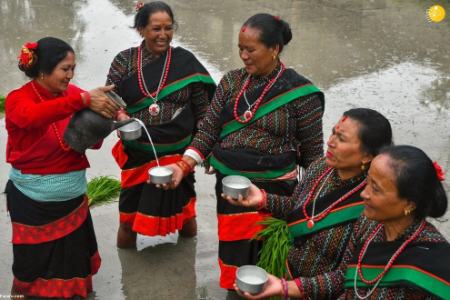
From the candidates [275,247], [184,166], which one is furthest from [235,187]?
[184,166]

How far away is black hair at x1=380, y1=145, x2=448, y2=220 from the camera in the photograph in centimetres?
201

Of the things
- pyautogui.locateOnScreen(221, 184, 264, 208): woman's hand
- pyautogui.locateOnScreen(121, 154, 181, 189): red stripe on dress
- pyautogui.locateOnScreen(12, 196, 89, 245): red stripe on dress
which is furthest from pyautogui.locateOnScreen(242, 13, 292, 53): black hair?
pyautogui.locateOnScreen(12, 196, 89, 245): red stripe on dress

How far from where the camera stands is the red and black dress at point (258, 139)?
304cm

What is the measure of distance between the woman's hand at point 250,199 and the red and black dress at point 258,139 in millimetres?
320

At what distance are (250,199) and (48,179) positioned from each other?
1131mm

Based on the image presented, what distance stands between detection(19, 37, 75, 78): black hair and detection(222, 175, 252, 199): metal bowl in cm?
107

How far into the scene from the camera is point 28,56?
2930 mm

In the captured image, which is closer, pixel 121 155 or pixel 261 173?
pixel 261 173

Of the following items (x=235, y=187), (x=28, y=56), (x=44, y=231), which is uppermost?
(x=28, y=56)

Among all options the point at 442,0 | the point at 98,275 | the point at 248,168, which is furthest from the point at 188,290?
the point at 442,0

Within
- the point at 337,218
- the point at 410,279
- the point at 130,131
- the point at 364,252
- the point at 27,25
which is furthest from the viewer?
the point at 27,25

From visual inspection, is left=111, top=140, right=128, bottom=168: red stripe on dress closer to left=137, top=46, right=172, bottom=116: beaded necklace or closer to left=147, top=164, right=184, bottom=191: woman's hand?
left=137, top=46, right=172, bottom=116: beaded necklace

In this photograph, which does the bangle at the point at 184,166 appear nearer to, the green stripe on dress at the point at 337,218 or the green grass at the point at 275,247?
the green grass at the point at 275,247

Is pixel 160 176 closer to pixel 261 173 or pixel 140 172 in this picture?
pixel 261 173
